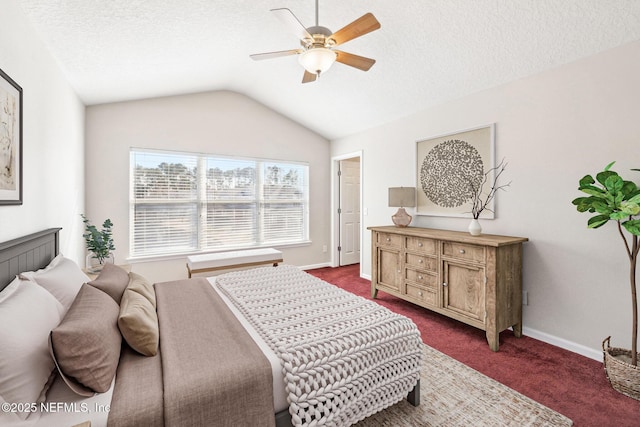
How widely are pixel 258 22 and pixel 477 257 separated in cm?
299

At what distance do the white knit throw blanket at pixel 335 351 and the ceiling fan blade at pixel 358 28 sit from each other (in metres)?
1.80

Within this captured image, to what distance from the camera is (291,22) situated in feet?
5.85

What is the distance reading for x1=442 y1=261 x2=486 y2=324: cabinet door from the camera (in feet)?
8.55

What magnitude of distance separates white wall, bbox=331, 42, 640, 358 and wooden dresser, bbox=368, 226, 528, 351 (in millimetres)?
211

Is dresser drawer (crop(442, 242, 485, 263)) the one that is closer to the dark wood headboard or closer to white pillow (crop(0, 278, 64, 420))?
white pillow (crop(0, 278, 64, 420))

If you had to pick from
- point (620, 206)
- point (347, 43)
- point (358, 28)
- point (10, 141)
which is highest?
point (347, 43)

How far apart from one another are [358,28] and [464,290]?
2463 millimetres

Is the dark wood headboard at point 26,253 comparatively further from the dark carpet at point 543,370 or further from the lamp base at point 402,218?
the lamp base at point 402,218

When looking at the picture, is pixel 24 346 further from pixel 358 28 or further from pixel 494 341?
pixel 494 341

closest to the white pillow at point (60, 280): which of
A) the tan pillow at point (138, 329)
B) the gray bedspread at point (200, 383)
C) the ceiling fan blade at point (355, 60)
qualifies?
the tan pillow at point (138, 329)

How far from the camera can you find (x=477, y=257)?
103 inches

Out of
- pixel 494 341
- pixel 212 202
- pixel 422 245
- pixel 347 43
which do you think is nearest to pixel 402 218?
pixel 422 245

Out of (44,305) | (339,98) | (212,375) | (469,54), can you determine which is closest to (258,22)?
(339,98)

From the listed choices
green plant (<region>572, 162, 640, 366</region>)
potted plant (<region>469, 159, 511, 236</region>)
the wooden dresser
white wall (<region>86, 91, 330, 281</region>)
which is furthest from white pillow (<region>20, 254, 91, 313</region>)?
green plant (<region>572, 162, 640, 366</region>)
